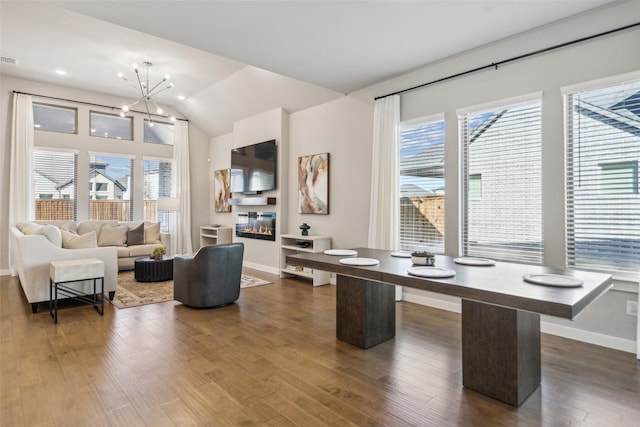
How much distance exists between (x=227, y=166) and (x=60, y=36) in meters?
3.90

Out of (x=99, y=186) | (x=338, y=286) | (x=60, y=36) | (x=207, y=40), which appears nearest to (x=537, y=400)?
(x=338, y=286)

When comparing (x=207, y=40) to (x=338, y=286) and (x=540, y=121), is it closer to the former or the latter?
(x=338, y=286)

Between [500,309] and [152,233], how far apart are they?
258 inches

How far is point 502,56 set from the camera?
3568 millimetres

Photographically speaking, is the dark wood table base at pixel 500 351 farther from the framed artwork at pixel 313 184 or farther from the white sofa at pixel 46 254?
the white sofa at pixel 46 254

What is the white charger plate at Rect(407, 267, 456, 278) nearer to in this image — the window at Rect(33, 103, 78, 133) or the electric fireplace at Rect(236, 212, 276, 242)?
the electric fireplace at Rect(236, 212, 276, 242)

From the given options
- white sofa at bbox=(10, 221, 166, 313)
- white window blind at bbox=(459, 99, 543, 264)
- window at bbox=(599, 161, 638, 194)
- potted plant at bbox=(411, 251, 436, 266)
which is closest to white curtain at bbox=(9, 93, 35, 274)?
white sofa at bbox=(10, 221, 166, 313)

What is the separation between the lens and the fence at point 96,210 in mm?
6527

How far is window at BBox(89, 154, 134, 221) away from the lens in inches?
279

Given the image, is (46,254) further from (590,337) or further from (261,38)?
(590,337)

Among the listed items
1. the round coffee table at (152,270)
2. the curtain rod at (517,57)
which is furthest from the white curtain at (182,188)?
the curtain rod at (517,57)

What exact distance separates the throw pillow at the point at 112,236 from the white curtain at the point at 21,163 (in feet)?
4.01

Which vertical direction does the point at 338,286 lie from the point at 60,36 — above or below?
below

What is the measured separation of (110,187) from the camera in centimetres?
731
